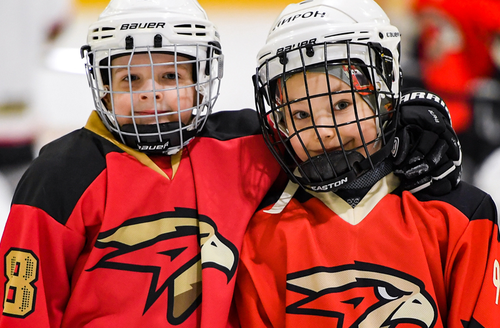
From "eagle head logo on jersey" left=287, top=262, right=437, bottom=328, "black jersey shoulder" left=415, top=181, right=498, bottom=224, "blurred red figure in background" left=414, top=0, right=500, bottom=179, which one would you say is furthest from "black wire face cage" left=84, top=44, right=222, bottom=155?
"blurred red figure in background" left=414, top=0, right=500, bottom=179

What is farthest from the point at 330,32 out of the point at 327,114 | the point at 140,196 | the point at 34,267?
the point at 34,267

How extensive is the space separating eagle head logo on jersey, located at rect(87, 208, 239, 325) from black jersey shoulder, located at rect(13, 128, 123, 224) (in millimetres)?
101

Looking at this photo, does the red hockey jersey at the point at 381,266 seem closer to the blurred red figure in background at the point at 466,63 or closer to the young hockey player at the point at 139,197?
the young hockey player at the point at 139,197

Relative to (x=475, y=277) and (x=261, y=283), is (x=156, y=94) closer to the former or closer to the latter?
(x=261, y=283)

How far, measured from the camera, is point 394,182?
3.44 feet

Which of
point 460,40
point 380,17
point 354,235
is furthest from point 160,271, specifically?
point 460,40

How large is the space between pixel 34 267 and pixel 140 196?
0.24m

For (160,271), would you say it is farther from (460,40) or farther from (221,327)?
(460,40)

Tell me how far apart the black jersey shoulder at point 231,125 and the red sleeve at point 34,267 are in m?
0.38

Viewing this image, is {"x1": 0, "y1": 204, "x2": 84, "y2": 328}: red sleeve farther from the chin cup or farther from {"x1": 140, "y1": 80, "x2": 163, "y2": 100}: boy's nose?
the chin cup

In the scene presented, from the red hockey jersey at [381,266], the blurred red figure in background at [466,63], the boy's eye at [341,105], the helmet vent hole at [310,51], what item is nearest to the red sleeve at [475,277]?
the red hockey jersey at [381,266]

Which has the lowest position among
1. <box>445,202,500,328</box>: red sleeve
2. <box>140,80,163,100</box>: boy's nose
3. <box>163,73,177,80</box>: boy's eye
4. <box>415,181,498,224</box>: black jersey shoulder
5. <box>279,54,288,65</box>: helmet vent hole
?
<box>445,202,500,328</box>: red sleeve

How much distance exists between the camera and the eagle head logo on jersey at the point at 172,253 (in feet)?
3.16

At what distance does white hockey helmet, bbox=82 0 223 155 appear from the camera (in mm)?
1021
